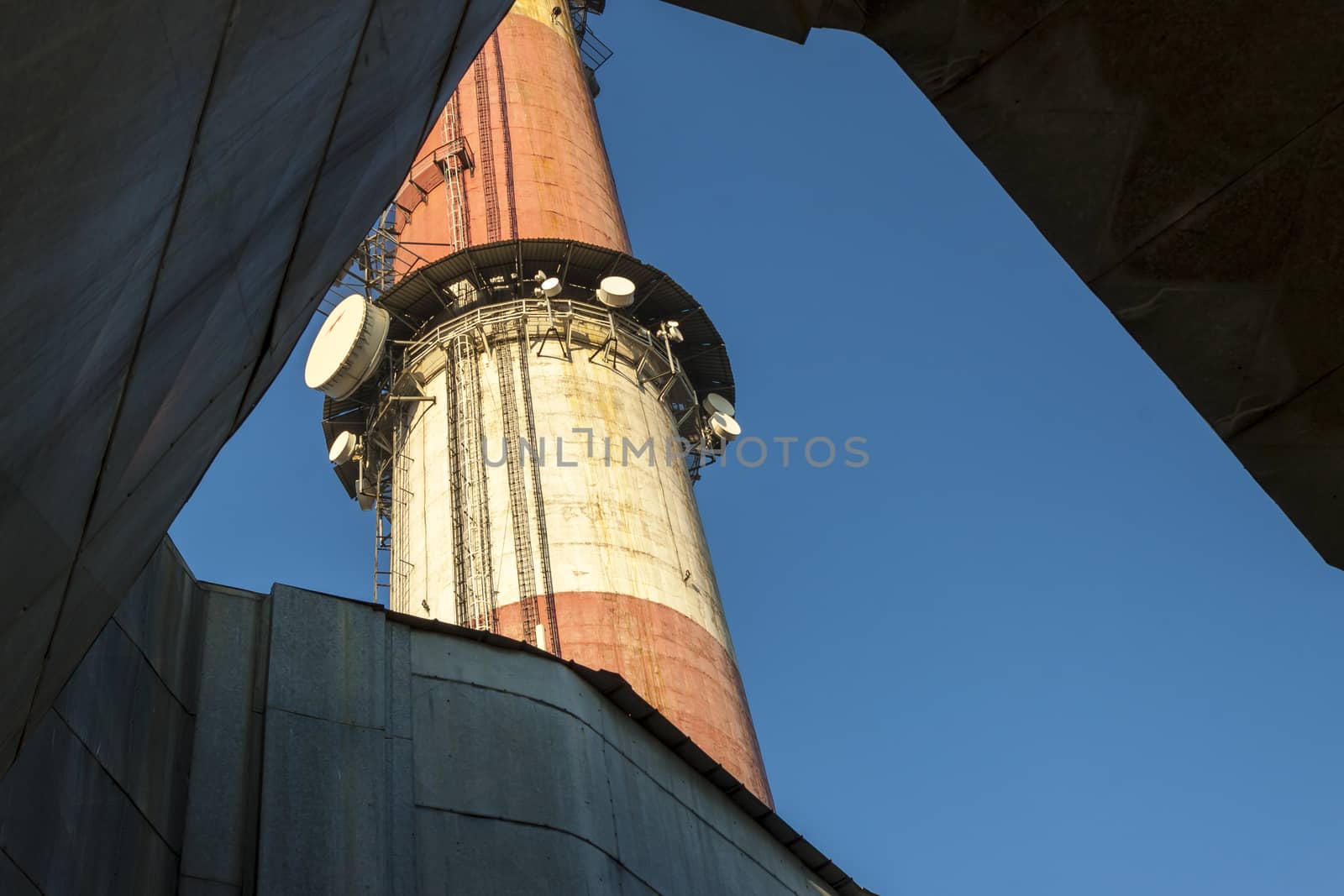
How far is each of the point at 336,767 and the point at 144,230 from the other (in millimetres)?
10718

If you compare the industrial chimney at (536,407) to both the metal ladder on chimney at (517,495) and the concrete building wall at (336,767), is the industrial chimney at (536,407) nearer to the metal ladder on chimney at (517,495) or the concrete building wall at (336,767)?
the metal ladder on chimney at (517,495)

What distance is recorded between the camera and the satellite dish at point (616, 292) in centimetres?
2988

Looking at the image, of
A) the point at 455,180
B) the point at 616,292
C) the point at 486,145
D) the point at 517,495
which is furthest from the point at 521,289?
the point at 517,495

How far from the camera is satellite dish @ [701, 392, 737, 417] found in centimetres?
3219

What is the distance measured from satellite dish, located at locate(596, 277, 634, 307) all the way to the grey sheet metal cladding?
100 centimetres

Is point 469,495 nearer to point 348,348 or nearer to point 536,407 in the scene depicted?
point 536,407

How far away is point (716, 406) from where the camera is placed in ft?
106

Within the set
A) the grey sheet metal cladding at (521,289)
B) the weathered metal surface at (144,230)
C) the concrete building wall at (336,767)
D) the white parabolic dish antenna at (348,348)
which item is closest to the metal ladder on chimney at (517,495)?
the grey sheet metal cladding at (521,289)

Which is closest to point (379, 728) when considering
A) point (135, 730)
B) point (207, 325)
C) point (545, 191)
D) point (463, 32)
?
point (135, 730)

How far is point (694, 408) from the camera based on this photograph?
31.8 m

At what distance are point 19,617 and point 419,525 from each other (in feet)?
81.1

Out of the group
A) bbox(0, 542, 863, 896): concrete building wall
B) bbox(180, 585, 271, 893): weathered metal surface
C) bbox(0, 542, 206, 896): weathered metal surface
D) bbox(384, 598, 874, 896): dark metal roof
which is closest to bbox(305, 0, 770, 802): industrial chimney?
bbox(384, 598, 874, 896): dark metal roof

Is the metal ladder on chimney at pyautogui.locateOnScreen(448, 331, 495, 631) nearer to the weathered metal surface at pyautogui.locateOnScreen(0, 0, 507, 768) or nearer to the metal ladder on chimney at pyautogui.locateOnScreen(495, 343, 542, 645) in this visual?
the metal ladder on chimney at pyautogui.locateOnScreen(495, 343, 542, 645)

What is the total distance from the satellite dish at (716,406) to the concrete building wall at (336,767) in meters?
16.2
